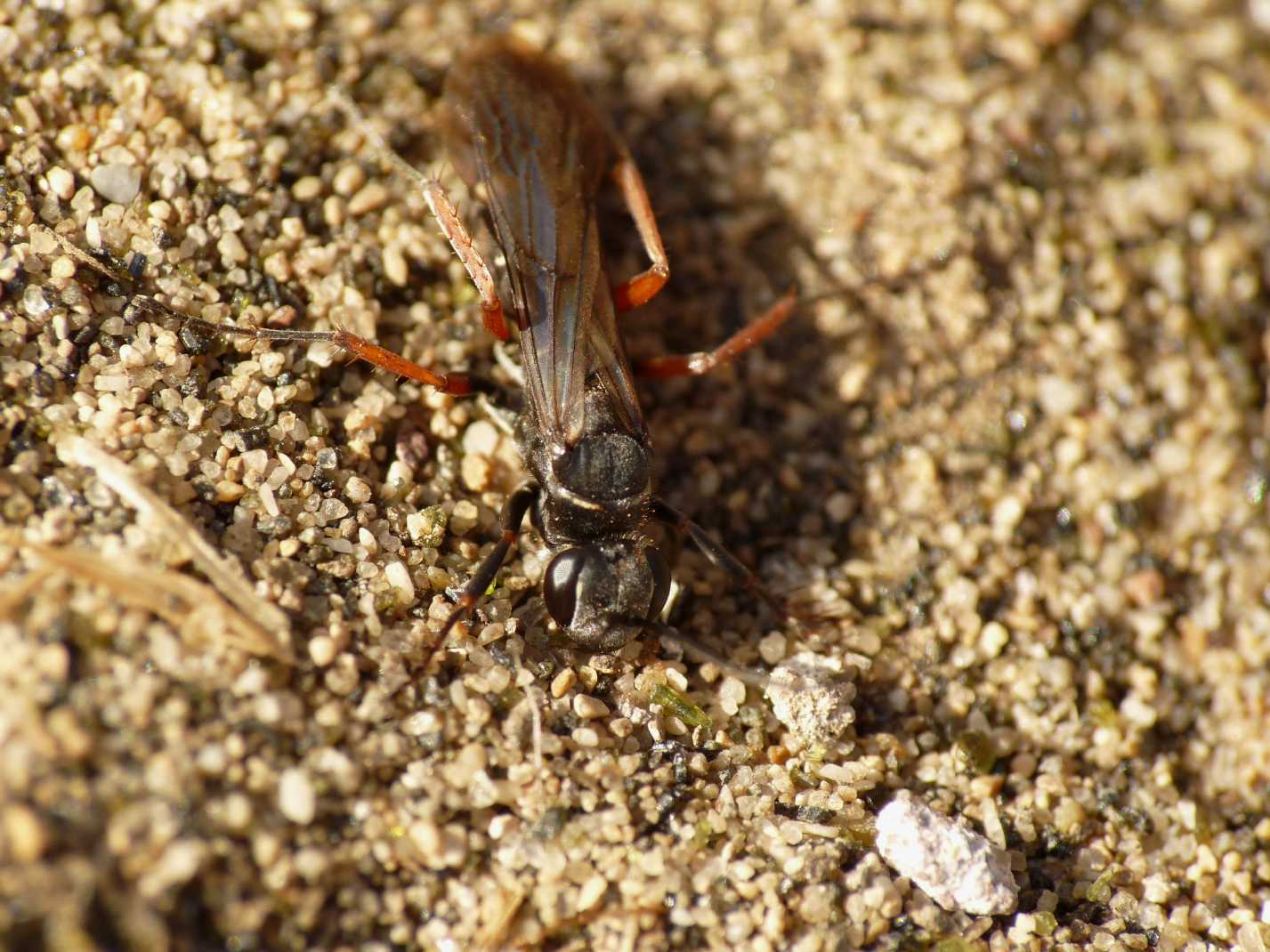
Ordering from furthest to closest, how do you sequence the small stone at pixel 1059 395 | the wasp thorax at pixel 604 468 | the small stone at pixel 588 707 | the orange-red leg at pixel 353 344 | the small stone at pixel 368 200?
the small stone at pixel 1059 395
the small stone at pixel 368 200
the wasp thorax at pixel 604 468
the orange-red leg at pixel 353 344
the small stone at pixel 588 707

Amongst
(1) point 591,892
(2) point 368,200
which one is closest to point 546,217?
(2) point 368,200

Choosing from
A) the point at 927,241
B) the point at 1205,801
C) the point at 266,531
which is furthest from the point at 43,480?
the point at 1205,801

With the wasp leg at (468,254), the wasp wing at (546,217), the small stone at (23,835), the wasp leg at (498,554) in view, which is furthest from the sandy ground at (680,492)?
the wasp wing at (546,217)

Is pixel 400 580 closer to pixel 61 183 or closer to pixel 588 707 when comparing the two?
pixel 588 707

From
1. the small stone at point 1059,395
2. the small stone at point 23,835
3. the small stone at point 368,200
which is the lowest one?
the small stone at point 1059,395

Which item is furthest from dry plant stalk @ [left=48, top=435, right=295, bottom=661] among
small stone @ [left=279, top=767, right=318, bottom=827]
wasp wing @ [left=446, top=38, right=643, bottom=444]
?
wasp wing @ [left=446, top=38, right=643, bottom=444]

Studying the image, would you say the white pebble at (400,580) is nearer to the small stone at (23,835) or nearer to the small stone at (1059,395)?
the small stone at (23,835)
